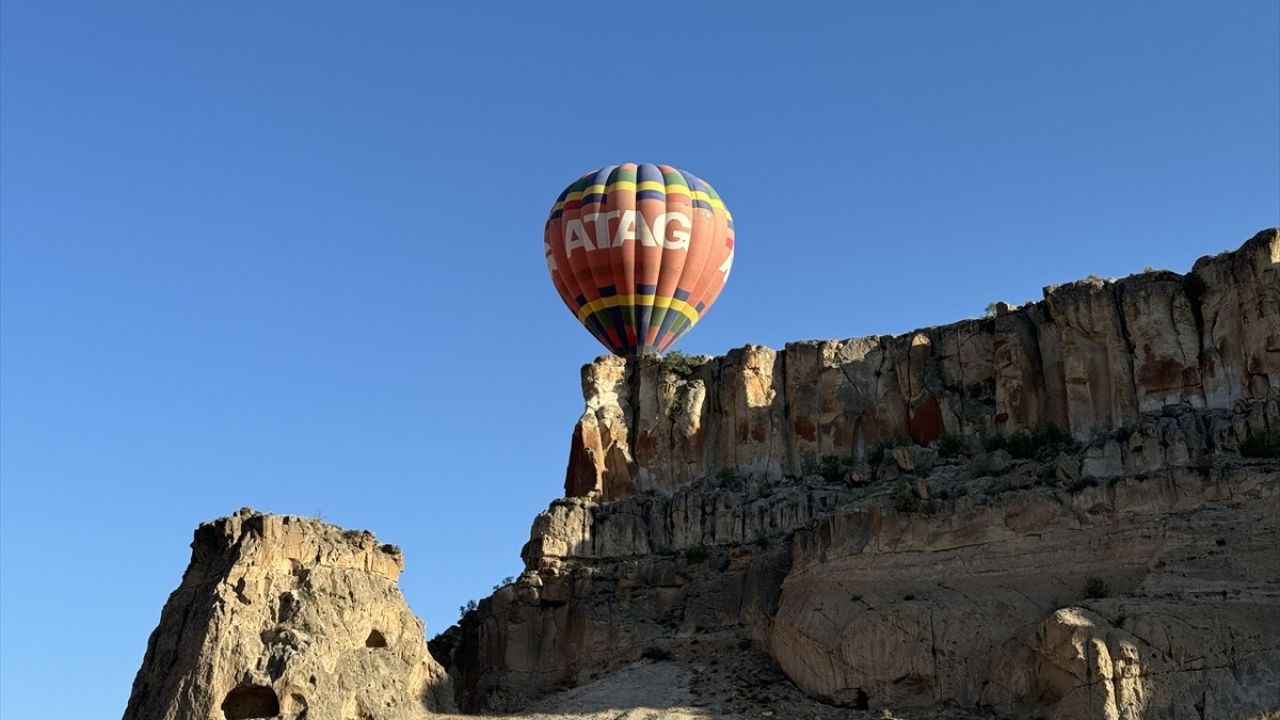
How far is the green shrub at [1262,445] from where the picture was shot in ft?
210

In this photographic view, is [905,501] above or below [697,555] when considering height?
above

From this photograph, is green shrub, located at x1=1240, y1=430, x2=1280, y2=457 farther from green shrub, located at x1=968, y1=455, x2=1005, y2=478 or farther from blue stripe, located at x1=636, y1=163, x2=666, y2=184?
blue stripe, located at x1=636, y1=163, x2=666, y2=184

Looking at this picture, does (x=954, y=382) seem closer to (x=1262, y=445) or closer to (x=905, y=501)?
(x=905, y=501)

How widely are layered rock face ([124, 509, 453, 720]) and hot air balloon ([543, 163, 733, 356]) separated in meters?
14.4

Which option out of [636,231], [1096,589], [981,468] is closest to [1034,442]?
[981,468]

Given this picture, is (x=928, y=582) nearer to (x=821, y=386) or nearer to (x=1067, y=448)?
(x=1067, y=448)

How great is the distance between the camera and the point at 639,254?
3125 inches

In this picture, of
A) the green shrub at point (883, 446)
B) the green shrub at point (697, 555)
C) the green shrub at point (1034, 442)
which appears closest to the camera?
the green shrub at point (1034, 442)

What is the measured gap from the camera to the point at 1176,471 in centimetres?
6331

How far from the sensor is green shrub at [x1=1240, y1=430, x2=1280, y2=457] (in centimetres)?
6406

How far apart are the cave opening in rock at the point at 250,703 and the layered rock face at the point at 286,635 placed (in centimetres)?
2

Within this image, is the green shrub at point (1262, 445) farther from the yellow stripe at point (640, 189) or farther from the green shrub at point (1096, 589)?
the yellow stripe at point (640, 189)

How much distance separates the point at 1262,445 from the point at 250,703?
24742 millimetres

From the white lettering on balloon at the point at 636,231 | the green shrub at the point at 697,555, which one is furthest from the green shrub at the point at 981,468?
the white lettering on balloon at the point at 636,231
